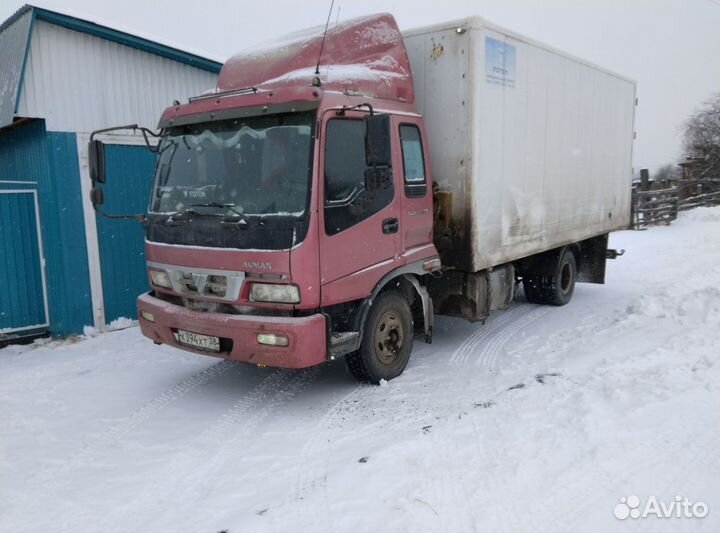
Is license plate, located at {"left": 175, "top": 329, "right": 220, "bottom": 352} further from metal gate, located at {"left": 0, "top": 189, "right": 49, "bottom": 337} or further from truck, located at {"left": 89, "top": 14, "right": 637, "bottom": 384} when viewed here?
metal gate, located at {"left": 0, "top": 189, "right": 49, "bottom": 337}

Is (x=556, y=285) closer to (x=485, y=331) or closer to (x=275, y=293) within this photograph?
(x=485, y=331)

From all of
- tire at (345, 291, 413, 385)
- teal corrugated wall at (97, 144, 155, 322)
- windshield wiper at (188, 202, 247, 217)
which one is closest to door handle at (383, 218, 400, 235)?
tire at (345, 291, 413, 385)

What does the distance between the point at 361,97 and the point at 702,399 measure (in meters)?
3.79

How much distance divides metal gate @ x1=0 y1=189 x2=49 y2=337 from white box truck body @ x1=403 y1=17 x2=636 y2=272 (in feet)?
18.4

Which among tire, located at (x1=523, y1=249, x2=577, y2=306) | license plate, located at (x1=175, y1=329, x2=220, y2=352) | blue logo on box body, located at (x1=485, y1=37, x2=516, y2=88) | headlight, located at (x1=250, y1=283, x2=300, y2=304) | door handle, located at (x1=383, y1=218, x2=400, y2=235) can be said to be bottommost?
tire, located at (x1=523, y1=249, x2=577, y2=306)

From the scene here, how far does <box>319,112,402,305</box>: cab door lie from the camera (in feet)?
14.8

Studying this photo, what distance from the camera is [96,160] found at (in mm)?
5203

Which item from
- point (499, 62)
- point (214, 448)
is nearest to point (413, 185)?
point (499, 62)

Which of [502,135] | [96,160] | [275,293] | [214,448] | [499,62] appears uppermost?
[499,62]

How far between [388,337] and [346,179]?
1.66 m

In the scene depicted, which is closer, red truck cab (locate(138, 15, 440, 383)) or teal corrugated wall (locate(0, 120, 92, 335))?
red truck cab (locate(138, 15, 440, 383))

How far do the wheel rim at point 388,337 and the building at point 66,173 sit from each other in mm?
4638

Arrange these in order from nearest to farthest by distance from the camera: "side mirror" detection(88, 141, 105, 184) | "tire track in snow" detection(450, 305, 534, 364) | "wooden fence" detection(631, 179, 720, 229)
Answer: "side mirror" detection(88, 141, 105, 184)
"tire track in snow" detection(450, 305, 534, 364)
"wooden fence" detection(631, 179, 720, 229)

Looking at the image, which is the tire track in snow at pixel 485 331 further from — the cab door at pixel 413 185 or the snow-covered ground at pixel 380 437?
the cab door at pixel 413 185
